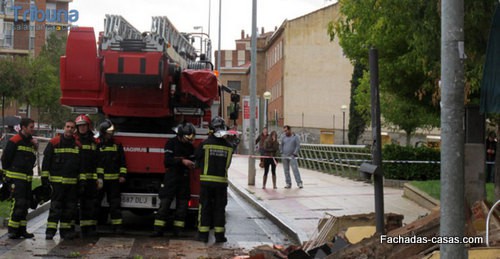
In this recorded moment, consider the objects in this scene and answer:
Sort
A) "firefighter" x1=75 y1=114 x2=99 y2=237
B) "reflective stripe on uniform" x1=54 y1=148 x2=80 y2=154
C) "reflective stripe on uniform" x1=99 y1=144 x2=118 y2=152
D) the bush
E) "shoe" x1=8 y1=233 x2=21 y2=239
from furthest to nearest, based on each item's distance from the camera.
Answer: the bush < "reflective stripe on uniform" x1=99 y1=144 x2=118 y2=152 < "firefighter" x1=75 y1=114 x2=99 y2=237 < "reflective stripe on uniform" x1=54 y1=148 x2=80 y2=154 < "shoe" x1=8 y1=233 x2=21 y2=239

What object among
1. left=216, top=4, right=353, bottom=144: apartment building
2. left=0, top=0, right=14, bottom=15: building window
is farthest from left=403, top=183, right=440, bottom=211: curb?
left=0, top=0, right=14, bottom=15: building window

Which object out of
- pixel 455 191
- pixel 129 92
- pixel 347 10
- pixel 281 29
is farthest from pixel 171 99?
pixel 281 29

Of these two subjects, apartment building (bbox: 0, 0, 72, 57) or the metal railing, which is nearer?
the metal railing

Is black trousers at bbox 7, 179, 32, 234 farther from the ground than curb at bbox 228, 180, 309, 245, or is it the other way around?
black trousers at bbox 7, 179, 32, 234

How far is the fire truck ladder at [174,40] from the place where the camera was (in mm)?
12841

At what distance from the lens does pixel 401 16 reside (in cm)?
1078

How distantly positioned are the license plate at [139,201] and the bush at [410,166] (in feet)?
40.5

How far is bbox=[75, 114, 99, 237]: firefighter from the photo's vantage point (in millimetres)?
11469

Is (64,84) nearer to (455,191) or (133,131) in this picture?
(133,131)

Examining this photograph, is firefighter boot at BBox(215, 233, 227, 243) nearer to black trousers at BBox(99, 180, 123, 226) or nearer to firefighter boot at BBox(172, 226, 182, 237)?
firefighter boot at BBox(172, 226, 182, 237)

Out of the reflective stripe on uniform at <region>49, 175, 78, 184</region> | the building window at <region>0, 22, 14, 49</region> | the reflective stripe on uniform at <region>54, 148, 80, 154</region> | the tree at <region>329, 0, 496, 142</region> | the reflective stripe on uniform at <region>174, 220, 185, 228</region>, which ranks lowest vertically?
the reflective stripe on uniform at <region>174, 220, 185, 228</region>

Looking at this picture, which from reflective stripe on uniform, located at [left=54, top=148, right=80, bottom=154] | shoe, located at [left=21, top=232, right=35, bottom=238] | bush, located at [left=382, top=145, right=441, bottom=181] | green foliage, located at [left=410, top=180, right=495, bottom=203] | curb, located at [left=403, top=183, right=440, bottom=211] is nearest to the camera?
shoe, located at [left=21, top=232, right=35, bottom=238]

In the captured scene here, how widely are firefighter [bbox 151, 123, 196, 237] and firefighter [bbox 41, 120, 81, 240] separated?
135cm

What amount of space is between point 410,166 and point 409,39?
11.4 m
